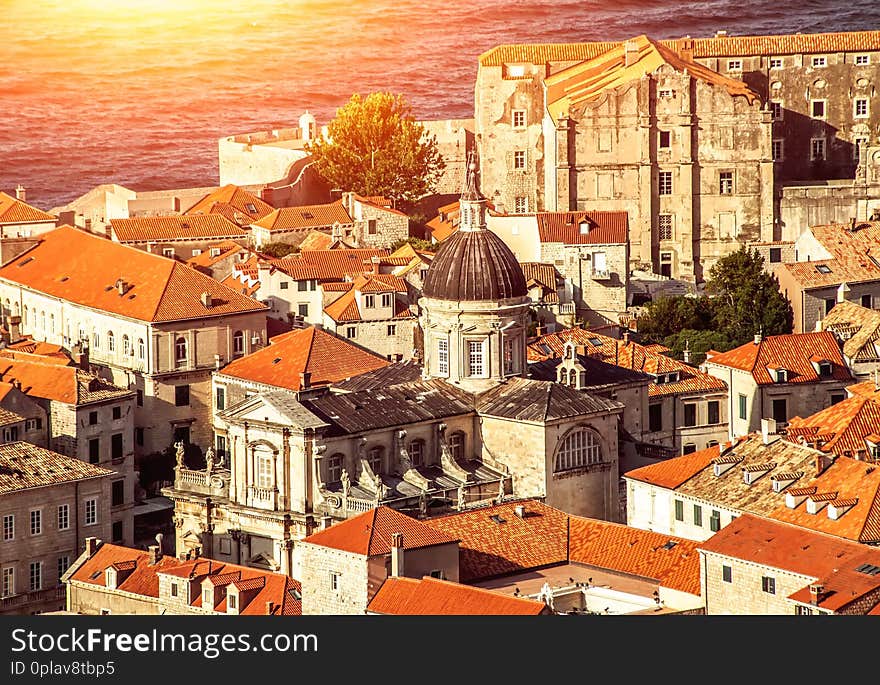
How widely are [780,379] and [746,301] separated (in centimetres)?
1428

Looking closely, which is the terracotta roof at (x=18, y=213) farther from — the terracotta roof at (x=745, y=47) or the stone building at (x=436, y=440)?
the stone building at (x=436, y=440)

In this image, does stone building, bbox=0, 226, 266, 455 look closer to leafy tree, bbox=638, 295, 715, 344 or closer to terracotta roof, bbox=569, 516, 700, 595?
leafy tree, bbox=638, 295, 715, 344

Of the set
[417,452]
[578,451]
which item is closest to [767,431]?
[578,451]

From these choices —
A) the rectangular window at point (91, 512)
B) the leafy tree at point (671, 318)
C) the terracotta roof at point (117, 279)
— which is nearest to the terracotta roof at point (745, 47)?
the leafy tree at point (671, 318)

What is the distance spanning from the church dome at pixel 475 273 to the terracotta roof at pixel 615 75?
39435mm

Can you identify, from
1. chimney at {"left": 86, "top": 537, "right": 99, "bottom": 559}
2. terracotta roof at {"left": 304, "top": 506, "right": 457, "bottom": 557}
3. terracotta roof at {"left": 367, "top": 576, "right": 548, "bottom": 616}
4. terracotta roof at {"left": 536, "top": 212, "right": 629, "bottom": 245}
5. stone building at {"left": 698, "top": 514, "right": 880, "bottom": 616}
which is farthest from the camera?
terracotta roof at {"left": 536, "top": 212, "right": 629, "bottom": 245}

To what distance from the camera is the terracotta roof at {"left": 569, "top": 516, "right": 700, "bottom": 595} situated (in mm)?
103375

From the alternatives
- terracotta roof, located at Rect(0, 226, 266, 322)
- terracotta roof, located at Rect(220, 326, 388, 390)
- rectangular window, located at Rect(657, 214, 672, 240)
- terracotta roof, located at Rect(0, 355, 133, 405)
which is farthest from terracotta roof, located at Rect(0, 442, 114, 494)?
rectangular window, located at Rect(657, 214, 672, 240)

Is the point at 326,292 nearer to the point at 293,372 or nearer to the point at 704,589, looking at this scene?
the point at 293,372

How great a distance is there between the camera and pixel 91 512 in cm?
12225

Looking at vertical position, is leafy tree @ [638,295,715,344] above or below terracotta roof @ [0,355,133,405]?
above

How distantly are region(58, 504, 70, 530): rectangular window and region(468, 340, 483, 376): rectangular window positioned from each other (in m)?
16.3
